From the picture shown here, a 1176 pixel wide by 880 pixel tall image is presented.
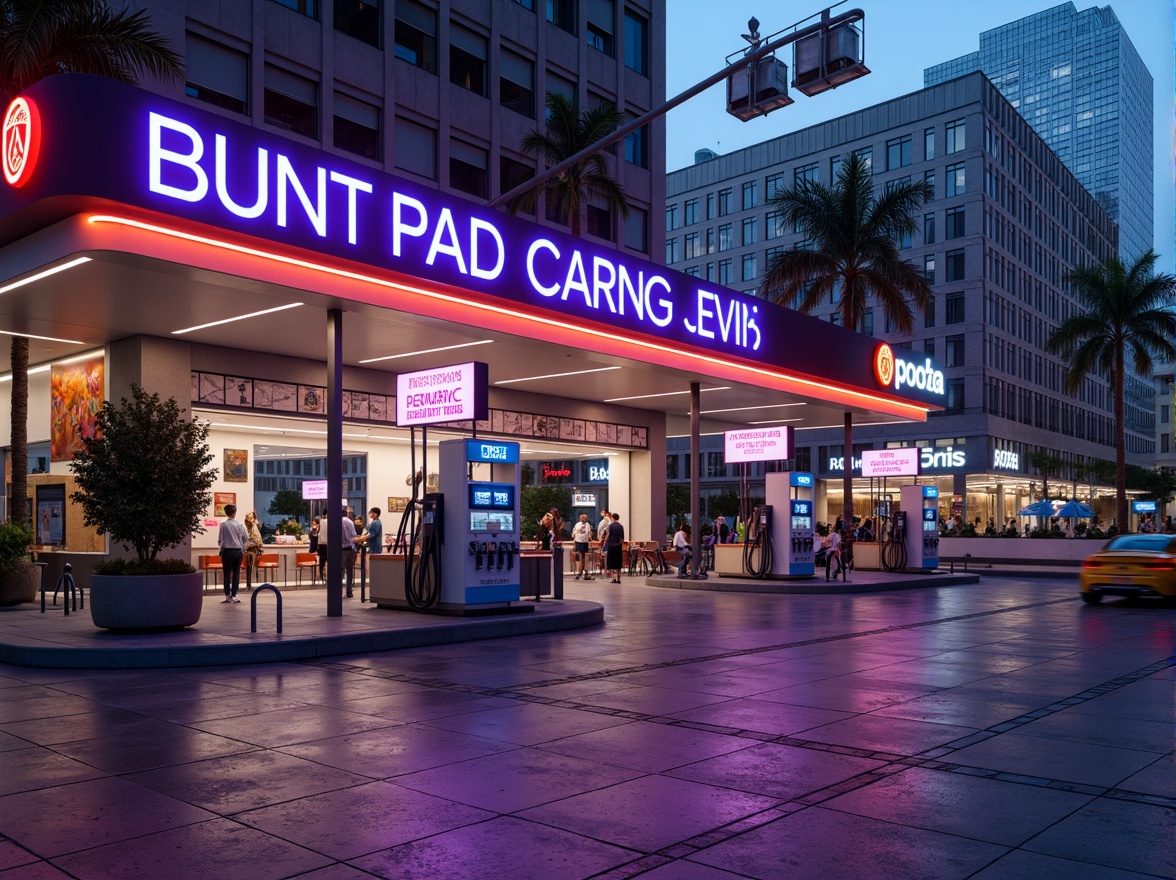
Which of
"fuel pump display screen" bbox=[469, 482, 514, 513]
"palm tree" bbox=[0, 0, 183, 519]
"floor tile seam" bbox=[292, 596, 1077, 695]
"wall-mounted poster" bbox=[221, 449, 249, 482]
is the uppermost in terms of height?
"palm tree" bbox=[0, 0, 183, 519]

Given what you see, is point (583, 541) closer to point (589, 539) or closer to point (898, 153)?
point (589, 539)

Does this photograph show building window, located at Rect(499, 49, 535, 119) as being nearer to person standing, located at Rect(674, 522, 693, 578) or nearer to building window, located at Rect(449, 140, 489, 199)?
building window, located at Rect(449, 140, 489, 199)

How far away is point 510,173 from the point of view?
3003 centimetres

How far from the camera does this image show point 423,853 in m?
5.34

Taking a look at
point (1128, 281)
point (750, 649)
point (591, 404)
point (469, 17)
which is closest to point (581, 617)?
point (750, 649)

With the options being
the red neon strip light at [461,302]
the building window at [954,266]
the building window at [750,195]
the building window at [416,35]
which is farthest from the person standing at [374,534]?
the building window at [750,195]

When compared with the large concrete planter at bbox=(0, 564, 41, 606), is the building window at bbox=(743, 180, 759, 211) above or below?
above

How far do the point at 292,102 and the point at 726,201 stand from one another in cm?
6326

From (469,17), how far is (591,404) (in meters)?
11.3

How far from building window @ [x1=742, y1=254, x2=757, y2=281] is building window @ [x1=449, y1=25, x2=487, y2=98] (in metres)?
54.5

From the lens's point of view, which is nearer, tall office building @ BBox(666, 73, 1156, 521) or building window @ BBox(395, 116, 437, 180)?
building window @ BBox(395, 116, 437, 180)

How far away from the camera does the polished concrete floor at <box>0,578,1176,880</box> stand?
17.4ft

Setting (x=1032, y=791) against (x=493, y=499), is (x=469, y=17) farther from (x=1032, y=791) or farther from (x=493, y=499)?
(x=1032, y=791)

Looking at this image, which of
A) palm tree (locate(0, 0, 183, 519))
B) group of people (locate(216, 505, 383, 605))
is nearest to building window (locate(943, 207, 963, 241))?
group of people (locate(216, 505, 383, 605))
